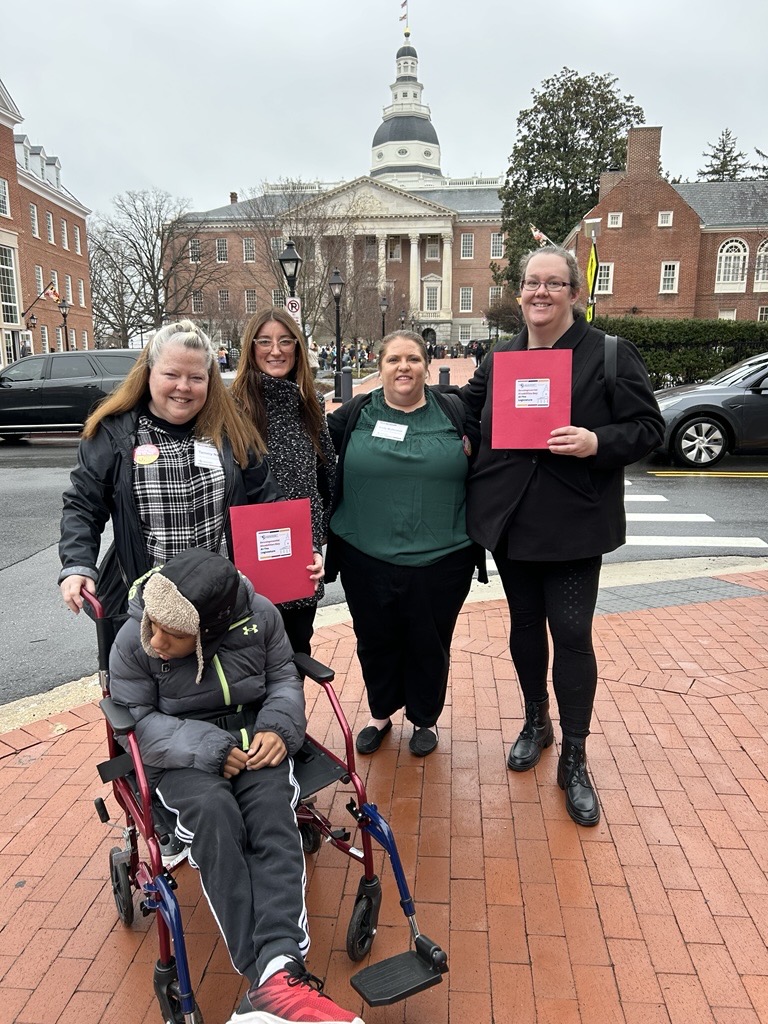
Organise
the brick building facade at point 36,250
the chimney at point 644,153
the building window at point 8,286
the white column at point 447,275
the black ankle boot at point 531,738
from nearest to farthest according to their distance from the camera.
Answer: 1. the black ankle boot at point 531,738
2. the brick building facade at point 36,250
3. the building window at point 8,286
4. the chimney at point 644,153
5. the white column at point 447,275

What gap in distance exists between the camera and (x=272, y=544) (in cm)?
283

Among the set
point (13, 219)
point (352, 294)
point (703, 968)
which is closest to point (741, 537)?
point (703, 968)

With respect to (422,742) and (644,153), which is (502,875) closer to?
(422,742)

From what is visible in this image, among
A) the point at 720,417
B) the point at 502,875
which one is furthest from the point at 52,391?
the point at 502,875

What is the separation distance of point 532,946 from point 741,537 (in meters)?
6.69

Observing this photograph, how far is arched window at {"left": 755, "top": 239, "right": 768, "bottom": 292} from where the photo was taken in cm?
4394

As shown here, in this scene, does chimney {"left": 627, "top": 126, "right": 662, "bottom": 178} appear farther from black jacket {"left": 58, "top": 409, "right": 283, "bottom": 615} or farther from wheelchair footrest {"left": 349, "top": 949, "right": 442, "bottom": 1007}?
wheelchair footrest {"left": 349, "top": 949, "right": 442, "bottom": 1007}

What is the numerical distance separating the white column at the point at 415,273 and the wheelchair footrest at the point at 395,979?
80.6m

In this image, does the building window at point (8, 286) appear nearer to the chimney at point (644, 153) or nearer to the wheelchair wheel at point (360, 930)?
the chimney at point (644, 153)

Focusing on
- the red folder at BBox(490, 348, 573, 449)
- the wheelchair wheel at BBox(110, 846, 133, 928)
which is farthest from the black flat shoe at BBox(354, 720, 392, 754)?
the red folder at BBox(490, 348, 573, 449)

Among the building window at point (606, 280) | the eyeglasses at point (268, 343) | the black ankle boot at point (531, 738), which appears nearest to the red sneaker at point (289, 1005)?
the black ankle boot at point (531, 738)

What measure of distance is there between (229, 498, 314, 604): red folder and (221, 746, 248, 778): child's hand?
728mm

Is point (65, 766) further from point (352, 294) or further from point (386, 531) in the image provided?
point (352, 294)

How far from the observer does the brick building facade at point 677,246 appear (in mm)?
43188
